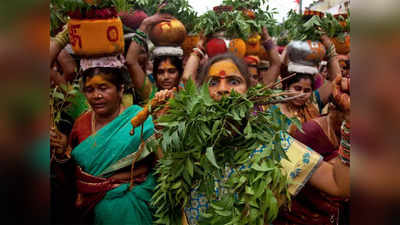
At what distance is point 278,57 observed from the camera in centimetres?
295

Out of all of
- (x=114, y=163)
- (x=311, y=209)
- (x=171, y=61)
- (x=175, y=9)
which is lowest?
(x=311, y=209)

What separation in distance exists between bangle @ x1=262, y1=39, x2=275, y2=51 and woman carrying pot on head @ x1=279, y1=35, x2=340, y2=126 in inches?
5.6

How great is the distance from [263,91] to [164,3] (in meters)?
1.30

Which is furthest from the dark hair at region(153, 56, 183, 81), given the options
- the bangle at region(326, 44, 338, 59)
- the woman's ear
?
the bangle at region(326, 44, 338, 59)

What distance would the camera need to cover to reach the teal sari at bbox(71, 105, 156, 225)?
2.46 m

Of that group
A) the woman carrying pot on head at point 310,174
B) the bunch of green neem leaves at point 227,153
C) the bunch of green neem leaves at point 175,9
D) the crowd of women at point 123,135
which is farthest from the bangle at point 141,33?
the woman carrying pot on head at point 310,174

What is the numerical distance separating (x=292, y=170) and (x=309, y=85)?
1081 millimetres

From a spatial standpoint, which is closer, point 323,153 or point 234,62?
point 234,62

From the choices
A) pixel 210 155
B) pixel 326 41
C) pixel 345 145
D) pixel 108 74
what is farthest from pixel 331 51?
pixel 108 74

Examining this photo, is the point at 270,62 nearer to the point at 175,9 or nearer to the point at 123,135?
the point at 175,9

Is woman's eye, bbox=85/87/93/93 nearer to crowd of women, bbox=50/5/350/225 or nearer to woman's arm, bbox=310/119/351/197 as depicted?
crowd of women, bbox=50/5/350/225

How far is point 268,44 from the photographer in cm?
294

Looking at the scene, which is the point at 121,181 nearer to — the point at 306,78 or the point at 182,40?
the point at 182,40
